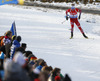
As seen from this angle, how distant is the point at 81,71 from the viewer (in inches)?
267

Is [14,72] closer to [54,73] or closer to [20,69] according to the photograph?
[20,69]

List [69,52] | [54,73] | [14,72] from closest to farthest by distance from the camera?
1. [14,72]
2. [54,73]
3. [69,52]

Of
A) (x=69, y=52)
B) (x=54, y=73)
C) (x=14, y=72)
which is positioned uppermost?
(x=14, y=72)

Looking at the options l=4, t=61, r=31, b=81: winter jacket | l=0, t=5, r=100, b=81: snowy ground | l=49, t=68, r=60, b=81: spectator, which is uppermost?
l=4, t=61, r=31, b=81: winter jacket

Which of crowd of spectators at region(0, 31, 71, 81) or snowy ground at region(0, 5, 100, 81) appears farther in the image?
snowy ground at region(0, 5, 100, 81)

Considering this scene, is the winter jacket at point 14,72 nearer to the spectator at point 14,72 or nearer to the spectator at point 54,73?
the spectator at point 14,72

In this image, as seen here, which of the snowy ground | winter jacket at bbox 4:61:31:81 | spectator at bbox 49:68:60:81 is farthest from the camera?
the snowy ground

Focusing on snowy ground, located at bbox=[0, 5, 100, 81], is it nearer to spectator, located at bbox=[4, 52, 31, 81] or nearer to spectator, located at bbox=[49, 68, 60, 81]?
spectator, located at bbox=[49, 68, 60, 81]

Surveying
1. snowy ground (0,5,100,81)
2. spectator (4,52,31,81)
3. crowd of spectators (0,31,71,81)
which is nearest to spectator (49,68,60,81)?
crowd of spectators (0,31,71,81)

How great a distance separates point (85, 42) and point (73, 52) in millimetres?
1930

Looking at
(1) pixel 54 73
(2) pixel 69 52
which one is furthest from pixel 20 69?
(2) pixel 69 52

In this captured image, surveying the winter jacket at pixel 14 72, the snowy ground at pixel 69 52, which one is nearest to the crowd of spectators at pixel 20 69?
the winter jacket at pixel 14 72

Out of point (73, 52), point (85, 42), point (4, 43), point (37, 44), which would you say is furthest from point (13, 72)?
point (85, 42)

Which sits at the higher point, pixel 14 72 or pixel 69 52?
pixel 14 72
